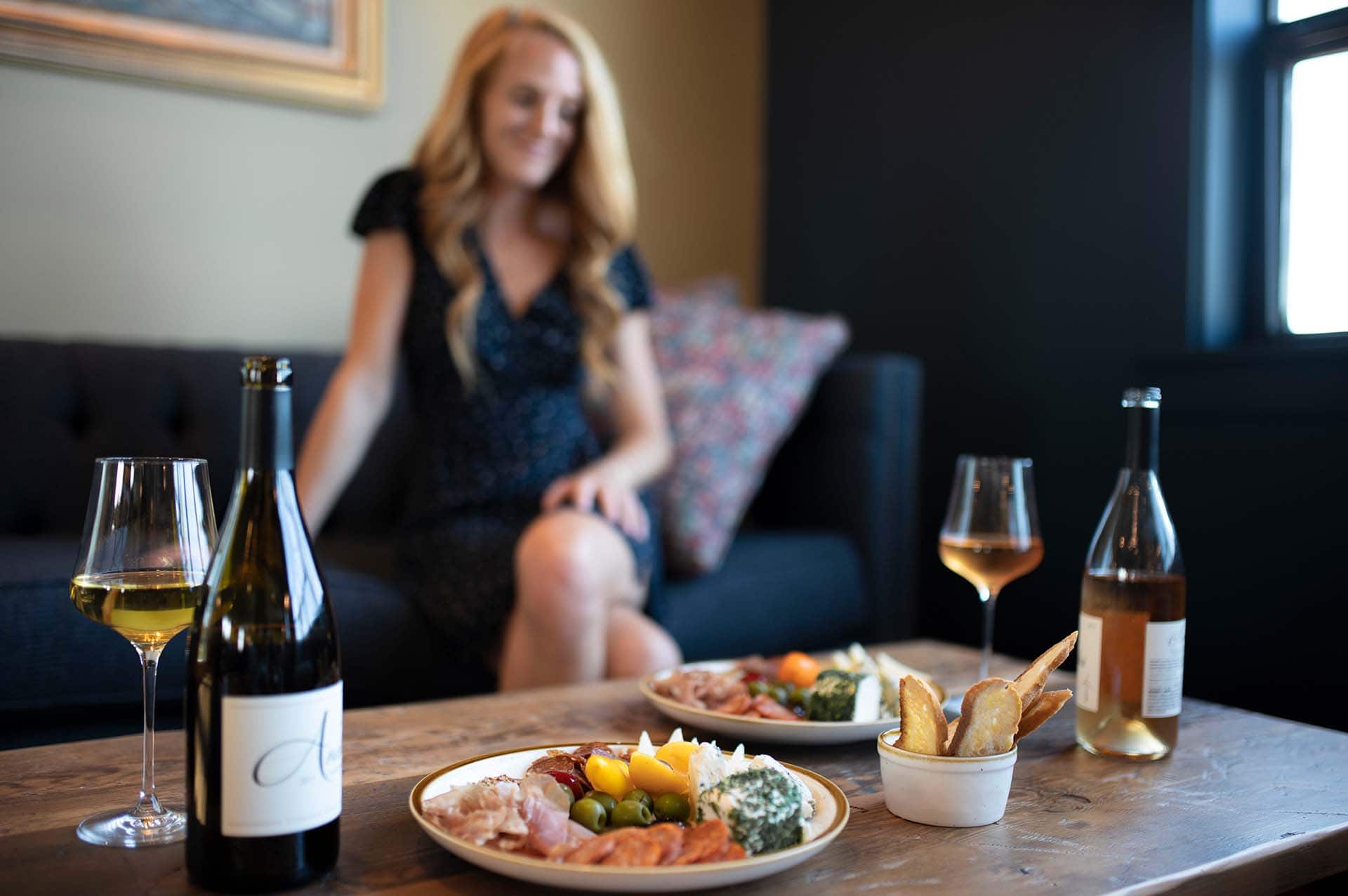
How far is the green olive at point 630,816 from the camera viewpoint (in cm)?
74

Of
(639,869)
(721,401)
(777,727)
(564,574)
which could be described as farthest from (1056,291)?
(639,869)

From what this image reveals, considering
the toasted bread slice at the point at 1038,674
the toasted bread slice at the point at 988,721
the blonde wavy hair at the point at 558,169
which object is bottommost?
the toasted bread slice at the point at 988,721

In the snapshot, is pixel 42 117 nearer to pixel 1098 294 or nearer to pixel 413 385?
pixel 413 385

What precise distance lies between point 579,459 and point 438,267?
1.42 feet

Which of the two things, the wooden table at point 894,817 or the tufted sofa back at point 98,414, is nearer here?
the wooden table at point 894,817

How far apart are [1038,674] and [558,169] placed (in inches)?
61.4

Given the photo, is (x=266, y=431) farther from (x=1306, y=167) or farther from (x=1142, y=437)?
(x=1306, y=167)

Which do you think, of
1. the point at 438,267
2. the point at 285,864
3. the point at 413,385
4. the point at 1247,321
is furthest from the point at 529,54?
the point at 285,864

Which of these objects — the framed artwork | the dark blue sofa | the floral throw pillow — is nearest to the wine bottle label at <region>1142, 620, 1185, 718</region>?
the dark blue sofa

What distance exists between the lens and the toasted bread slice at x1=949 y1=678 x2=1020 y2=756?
0.81 meters

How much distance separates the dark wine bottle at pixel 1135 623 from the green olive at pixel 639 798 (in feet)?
1.53

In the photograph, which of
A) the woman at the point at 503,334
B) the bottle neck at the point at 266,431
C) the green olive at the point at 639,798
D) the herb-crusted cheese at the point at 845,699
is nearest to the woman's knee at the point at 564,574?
the woman at the point at 503,334

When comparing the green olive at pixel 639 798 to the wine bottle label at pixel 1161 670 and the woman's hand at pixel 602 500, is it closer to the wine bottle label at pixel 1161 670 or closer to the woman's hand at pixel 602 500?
the wine bottle label at pixel 1161 670

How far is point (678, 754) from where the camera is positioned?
810 mm
